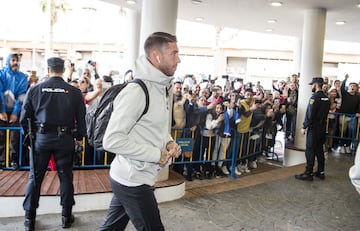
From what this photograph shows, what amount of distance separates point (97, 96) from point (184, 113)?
150cm

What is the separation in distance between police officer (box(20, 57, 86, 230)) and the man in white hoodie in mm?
1577

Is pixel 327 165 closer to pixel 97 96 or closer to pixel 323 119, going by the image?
pixel 323 119

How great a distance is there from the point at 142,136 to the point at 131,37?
850 centimetres

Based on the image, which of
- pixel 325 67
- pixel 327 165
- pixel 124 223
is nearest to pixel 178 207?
pixel 124 223

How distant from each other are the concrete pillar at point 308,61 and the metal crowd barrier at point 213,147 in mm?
796

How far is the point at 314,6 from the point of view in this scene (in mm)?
8203

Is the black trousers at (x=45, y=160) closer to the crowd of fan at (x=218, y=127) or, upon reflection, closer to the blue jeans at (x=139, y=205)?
the blue jeans at (x=139, y=205)

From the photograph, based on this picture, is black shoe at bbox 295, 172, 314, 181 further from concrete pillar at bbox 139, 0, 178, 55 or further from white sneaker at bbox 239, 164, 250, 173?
concrete pillar at bbox 139, 0, 178, 55

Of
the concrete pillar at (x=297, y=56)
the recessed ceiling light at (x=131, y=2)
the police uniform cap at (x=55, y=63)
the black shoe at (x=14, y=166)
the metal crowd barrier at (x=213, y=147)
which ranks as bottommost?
the black shoe at (x=14, y=166)

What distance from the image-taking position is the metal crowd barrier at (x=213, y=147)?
17.4ft

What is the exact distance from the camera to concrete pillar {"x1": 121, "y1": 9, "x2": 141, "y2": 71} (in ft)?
33.0

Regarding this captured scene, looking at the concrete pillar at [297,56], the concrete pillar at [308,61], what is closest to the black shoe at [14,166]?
the concrete pillar at [308,61]

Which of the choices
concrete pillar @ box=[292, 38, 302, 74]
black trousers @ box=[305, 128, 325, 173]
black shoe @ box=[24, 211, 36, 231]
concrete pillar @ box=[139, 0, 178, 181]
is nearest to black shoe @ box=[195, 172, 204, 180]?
concrete pillar @ box=[139, 0, 178, 181]

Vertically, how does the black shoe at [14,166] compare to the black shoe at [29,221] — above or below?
above
